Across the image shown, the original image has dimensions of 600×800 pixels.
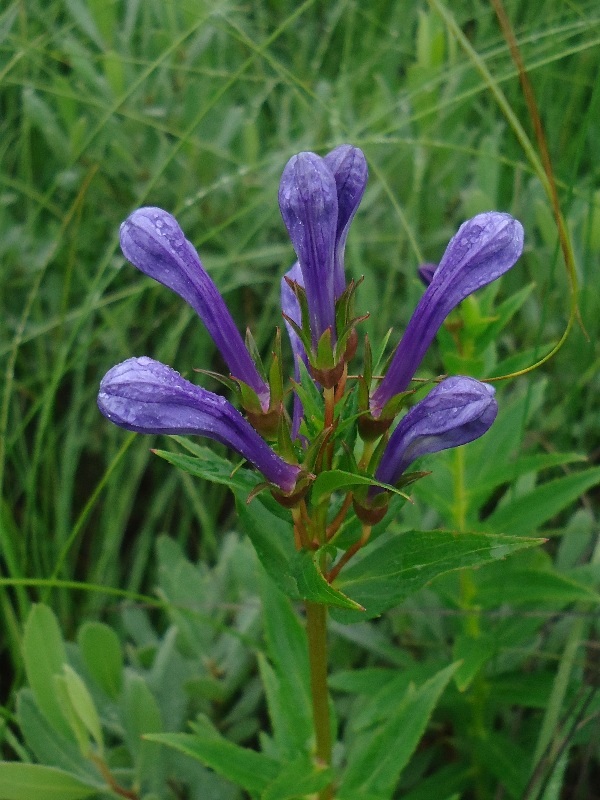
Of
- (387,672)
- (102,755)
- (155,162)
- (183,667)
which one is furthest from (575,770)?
(155,162)

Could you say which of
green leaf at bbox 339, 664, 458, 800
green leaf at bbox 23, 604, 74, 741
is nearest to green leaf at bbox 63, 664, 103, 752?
green leaf at bbox 23, 604, 74, 741

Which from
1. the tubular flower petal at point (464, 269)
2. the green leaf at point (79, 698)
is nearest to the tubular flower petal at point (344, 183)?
the tubular flower petal at point (464, 269)

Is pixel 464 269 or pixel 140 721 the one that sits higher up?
pixel 464 269

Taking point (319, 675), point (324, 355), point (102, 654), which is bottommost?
point (102, 654)

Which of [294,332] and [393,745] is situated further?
[393,745]

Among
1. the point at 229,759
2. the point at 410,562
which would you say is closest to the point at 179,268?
the point at 410,562

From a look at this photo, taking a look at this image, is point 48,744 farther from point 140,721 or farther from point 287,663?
point 287,663
